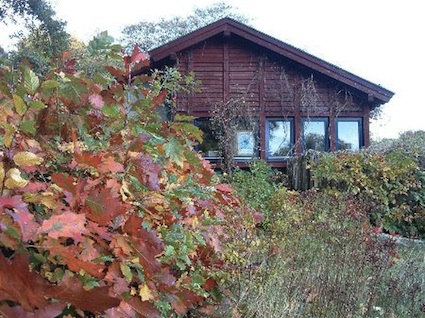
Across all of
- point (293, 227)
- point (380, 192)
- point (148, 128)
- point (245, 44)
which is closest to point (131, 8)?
point (245, 44)

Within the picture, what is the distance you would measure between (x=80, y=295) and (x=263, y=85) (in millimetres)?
13906

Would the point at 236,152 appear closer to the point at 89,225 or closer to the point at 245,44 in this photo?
the point at 245,44

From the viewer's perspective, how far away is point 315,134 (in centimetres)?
1441

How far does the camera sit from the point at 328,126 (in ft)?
47.1

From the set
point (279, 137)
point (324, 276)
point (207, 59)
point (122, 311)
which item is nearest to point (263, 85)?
point (279, 137)

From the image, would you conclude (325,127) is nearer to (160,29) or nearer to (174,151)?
(174,151)

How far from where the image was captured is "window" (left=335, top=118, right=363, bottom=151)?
14516 mm

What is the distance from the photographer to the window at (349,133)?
14.5 meters

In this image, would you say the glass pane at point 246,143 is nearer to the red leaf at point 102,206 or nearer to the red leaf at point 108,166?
the red leaf at point 108,166

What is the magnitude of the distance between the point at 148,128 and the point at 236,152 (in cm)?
1188

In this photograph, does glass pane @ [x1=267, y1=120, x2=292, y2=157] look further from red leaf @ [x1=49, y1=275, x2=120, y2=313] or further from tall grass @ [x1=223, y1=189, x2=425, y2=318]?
red leaf @ [x1=49, y1=275, x2=120, y2=313]

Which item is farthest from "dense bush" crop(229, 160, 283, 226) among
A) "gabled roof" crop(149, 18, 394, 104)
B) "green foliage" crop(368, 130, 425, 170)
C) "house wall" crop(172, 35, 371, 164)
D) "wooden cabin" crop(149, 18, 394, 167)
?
"gabled roof" crop(149, 18, 394, 104)

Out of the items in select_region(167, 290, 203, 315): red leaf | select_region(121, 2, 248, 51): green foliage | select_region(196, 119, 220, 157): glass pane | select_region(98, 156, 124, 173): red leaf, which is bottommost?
select_region(167, 290, 203, 315): red leaf

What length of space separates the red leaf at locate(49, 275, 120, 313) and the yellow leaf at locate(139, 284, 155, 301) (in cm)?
72
